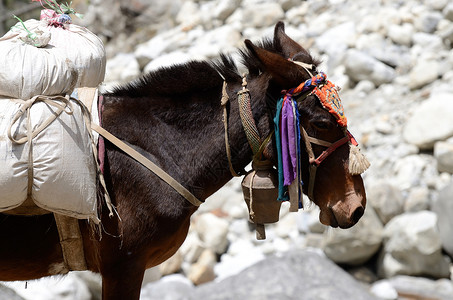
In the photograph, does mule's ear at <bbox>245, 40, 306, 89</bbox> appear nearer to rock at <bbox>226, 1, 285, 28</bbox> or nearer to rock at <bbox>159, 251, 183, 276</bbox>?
rock at <bbox>159, 251, 183, 276</bbox>

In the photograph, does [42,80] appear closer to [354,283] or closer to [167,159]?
[167,159]

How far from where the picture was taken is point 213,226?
6.22 meters

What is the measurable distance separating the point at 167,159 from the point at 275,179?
489 mm

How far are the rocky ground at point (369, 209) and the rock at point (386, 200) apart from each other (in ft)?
0.04

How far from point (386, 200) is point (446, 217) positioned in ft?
1.95

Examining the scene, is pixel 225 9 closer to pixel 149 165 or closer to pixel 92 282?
pixel 92 282

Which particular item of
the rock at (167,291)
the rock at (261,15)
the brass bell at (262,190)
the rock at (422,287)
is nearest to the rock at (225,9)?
the rock at (261,15)

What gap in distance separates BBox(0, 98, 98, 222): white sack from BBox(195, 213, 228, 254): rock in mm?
3990

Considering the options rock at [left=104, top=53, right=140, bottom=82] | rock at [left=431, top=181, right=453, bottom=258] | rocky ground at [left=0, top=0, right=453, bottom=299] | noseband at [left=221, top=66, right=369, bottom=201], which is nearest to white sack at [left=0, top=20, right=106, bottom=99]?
noseband at [left=221, top=66, right=369, bottom=201]

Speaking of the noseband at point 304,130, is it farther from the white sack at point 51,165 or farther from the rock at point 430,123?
the rock at point 430,123

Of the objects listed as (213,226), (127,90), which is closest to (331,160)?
(127,90)

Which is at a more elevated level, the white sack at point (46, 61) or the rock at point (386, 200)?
the white sack at point (46, 61)

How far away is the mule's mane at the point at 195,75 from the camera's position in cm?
257

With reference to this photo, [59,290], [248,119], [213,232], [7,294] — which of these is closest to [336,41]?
[213,232]
